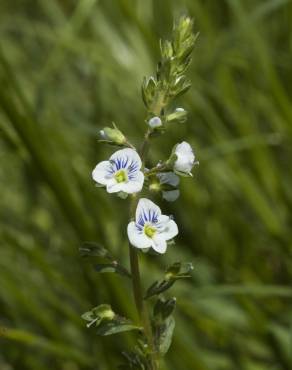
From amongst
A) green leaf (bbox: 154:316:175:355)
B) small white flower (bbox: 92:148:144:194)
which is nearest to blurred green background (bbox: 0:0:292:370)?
green leaf (bbox: 154:316:175:355)

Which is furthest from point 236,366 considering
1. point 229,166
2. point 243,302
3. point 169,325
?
point 169,325

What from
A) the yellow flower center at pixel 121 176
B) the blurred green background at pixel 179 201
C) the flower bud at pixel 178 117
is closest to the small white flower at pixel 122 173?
the yellow flower center at pixel 121 176

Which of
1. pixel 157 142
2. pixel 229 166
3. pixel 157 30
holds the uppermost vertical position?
pixel 157 30

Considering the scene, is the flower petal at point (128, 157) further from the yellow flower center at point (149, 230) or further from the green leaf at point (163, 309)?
the green leaf at point (163, 309)

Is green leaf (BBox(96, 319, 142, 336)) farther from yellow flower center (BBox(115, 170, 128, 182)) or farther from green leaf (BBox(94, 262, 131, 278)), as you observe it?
yellow flower center (BBox(115, 170, 128, 182))

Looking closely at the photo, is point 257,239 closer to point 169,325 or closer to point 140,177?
point 169,325

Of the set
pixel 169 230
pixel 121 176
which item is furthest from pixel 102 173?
pixel 169 230
